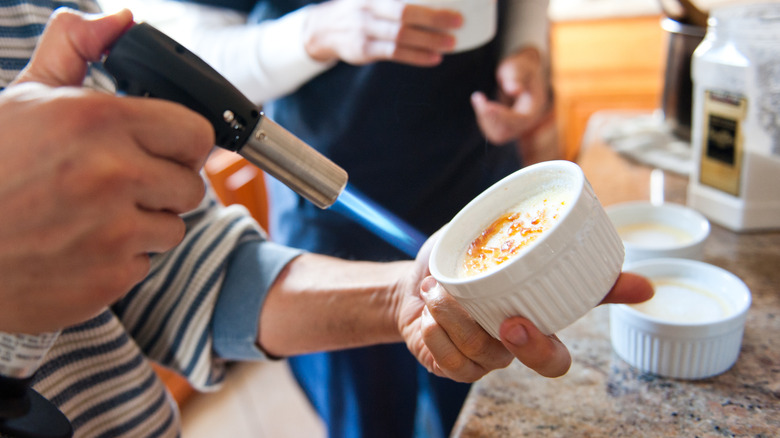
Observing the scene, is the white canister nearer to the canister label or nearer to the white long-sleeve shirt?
the canister label

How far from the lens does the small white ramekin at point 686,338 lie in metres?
0.52

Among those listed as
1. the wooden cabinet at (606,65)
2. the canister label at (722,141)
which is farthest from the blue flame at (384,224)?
the wooden cabinet at (606,65)

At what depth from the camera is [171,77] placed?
35 centimetres

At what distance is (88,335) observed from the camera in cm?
53

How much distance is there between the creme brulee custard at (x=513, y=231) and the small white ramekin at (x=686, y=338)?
188 millimetres

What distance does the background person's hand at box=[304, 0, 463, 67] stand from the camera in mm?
622

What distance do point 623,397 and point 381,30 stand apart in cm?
45

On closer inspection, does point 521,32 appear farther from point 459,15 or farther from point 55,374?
point 55,374

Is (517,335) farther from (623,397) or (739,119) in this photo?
(739,119)

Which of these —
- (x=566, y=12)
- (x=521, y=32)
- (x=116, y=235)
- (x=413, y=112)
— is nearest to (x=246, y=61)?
(x=413, y=112)

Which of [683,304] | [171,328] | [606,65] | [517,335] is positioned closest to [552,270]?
[517,335]

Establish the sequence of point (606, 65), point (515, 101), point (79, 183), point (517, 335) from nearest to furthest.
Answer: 1. point (79, 183)
2. point (517, 335)
3. point (515, 101)
4. point (606, 65)

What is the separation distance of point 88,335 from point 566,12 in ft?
6.59

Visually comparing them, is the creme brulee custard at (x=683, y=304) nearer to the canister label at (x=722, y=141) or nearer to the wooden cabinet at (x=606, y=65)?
the canister label at (x=722, y=141)
